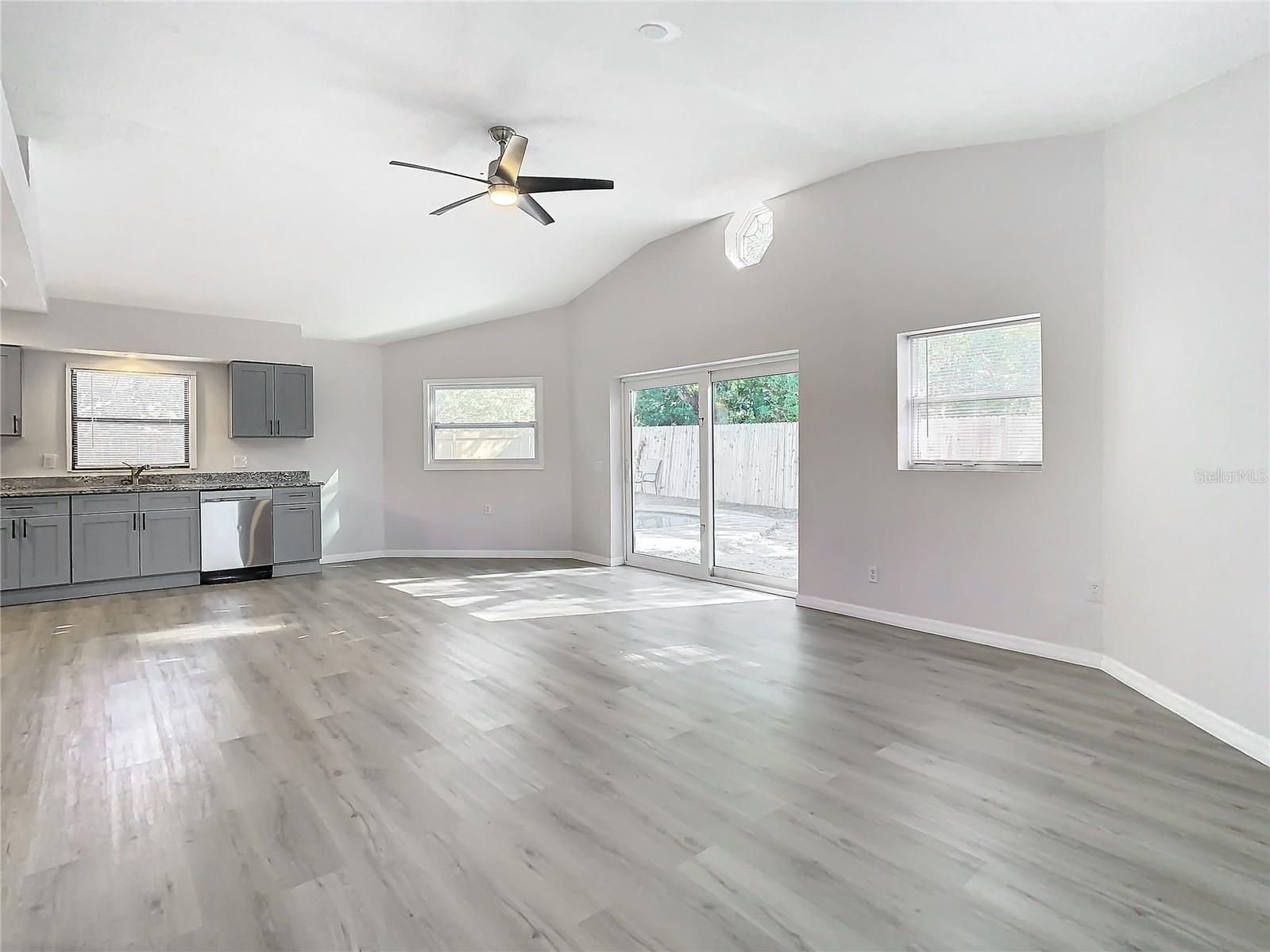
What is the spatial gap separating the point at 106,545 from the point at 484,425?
3.61m

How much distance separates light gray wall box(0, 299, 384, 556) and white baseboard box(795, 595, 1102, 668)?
511 cm

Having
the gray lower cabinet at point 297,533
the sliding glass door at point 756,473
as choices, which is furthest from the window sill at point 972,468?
the gray lower cabinet at point 297,533

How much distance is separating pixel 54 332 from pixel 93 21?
14.1 ft

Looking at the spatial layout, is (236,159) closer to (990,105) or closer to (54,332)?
(54,332)

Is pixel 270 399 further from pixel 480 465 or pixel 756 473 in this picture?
pixel 756 473

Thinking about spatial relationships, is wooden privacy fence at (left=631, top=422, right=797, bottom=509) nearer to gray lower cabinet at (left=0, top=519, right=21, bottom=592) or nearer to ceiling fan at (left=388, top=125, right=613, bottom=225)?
ceiling fan at (left=388, top=125, right=613, bottom=225)

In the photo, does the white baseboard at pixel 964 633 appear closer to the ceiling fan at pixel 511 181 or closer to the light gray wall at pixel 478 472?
the ceiling fan at pixel 511 181

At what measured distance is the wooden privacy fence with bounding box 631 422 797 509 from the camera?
18.5 ft

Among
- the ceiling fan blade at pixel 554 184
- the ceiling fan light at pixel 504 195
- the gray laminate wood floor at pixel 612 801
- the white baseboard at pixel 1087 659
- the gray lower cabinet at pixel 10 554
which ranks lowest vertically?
the gray laminate wood floor at pixel 612 801

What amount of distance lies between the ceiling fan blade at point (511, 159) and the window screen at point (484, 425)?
13.2ft

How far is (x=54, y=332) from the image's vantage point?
5938mm

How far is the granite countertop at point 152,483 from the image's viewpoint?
5.74 meters

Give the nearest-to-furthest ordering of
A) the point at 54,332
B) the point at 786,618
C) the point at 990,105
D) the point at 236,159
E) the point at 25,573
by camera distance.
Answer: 1. the point at 990,105
2. the point at 236,159
3. the point at 786,618
4. the point at 25,573
5. the point at 54,332

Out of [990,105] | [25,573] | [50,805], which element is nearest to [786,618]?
[990,105]
